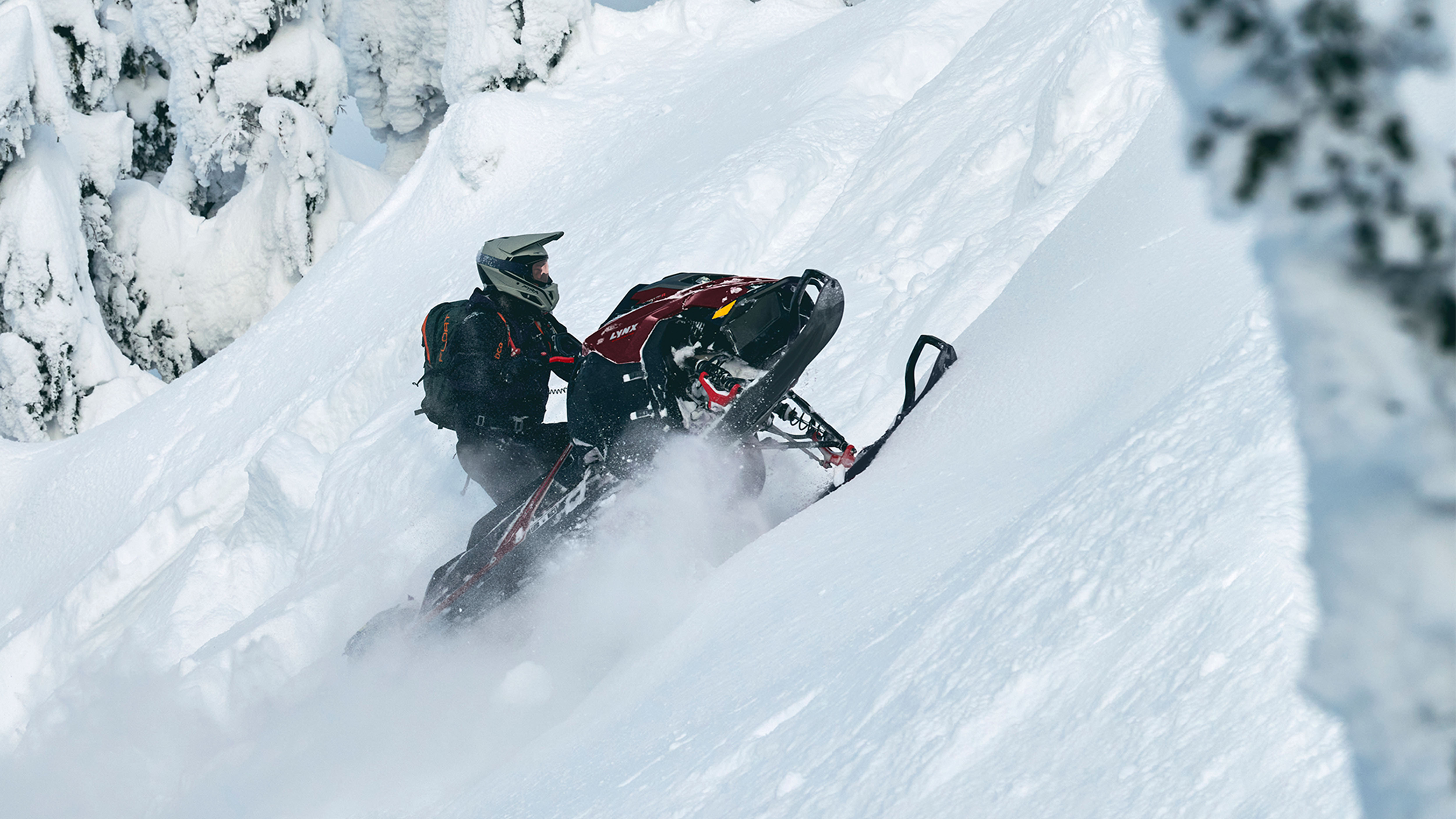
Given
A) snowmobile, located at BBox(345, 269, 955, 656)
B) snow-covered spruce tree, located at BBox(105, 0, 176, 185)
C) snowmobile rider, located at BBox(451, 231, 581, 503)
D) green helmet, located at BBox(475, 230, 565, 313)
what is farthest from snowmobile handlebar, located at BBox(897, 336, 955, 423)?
snow-covered spruce tree, located at BBox(105, 0, 176, 185)

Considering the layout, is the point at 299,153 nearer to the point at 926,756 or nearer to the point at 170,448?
the point at 170,448

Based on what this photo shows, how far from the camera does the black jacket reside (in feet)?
19.7

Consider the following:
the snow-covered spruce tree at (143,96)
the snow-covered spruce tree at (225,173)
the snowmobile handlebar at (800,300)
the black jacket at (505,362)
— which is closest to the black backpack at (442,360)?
the black jacket at (505,362)

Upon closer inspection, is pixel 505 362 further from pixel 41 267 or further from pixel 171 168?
pixel 171 168

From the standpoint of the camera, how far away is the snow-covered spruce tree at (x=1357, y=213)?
0.80m

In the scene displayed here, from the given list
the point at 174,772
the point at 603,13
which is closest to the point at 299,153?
the point at 603,13

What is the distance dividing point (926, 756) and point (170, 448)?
1268 centimetres

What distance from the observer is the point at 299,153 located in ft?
74.5

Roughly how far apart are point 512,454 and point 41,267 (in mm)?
16078

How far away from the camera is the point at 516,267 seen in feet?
19.8

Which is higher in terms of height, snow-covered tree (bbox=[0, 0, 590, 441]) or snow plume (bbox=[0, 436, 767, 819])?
snow-covered tree (bbox=[0, 0, 590, 441])

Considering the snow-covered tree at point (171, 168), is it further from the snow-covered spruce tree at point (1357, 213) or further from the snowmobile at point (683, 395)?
the snow-covered spruce tree at point (1357, 213)

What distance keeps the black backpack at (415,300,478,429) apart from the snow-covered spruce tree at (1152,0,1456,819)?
5.43m

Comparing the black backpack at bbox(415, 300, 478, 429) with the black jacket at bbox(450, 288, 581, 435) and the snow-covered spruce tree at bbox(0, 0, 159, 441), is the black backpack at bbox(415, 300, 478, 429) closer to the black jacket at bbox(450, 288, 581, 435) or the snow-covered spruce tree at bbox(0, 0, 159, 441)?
the black jacket at bbox(450, 288, 581, 435)
